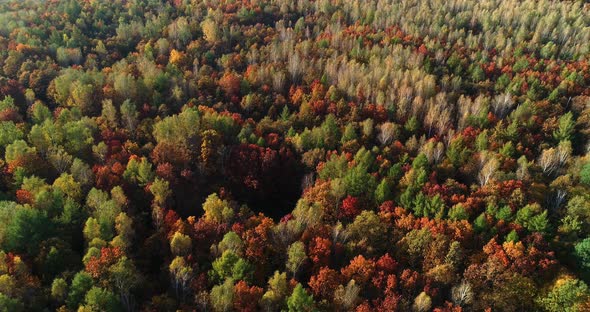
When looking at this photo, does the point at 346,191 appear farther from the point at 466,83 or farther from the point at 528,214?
the point at 466,83

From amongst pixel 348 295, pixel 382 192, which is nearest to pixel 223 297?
pixel 348 295

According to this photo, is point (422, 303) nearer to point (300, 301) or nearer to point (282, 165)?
point (300, 301)

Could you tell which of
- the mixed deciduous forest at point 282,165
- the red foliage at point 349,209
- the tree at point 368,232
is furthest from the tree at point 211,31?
the tree at point 368,232

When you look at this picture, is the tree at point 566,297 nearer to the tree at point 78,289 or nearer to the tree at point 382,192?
the tree at point 382,192

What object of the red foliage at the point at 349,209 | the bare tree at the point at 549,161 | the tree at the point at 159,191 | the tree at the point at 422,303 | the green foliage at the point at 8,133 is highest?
the green foliage at the point at 8,133

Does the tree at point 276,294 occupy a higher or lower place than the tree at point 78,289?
lower

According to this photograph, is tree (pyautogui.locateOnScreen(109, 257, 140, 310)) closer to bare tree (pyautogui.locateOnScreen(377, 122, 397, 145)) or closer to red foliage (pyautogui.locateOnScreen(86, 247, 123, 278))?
red foliage (pyautogui.locateOnScreen(86, 247, 123, 278))

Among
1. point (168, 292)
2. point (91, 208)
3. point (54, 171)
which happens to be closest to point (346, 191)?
point (168, 292)

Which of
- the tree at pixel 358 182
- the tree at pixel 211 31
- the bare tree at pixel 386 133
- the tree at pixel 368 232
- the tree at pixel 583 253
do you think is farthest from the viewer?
the tree at pixel 211 31

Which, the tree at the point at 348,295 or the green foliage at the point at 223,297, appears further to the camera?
the tree at the point at 348,295
